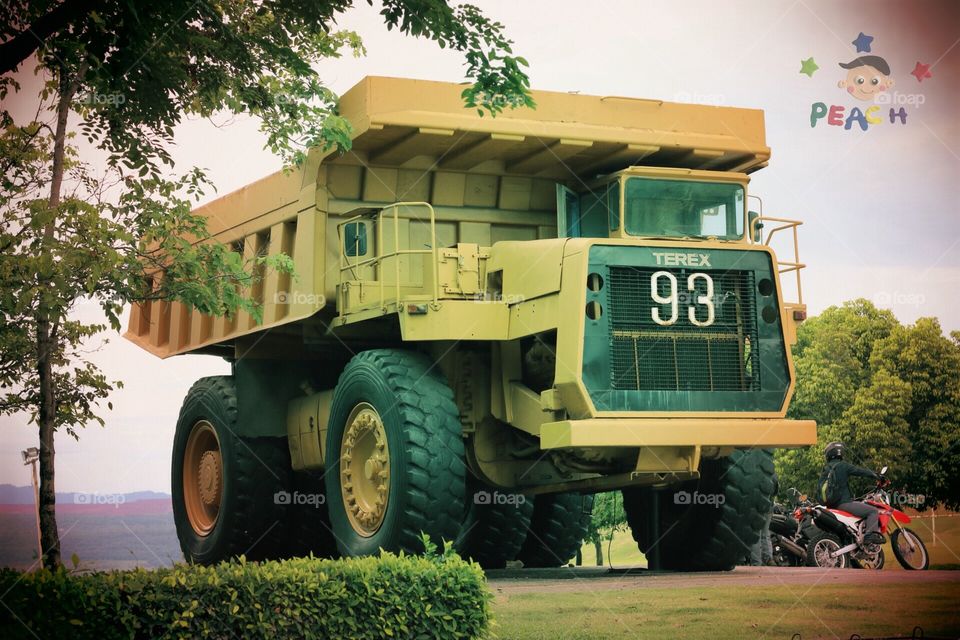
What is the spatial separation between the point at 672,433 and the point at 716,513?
2416mm

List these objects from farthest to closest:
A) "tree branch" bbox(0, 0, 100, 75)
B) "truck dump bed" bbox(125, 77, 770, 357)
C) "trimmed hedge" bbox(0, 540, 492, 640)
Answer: "truck dump bed" bbox(125, 77, 770, 357)
"tree branch" bbox(0, 0, 100, 75)
"trimmed hedge" bbox(0, 540, 492, 640)

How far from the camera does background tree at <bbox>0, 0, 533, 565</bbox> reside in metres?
10.0

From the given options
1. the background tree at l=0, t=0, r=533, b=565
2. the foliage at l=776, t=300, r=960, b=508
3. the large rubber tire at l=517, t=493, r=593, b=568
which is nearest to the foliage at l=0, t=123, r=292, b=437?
the background tree at l=0, t=0, r=533, b=565

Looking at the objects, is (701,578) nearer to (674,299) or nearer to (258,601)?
(674,299)

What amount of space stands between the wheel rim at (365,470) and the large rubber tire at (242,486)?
2782mm

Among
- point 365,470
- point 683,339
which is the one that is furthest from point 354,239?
point 683,339

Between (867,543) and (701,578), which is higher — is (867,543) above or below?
above

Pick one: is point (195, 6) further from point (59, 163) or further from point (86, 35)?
point (59, 163)

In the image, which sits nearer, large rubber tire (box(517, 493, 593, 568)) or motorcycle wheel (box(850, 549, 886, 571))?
motorcycle wheel (box(850, 549, 886, 571))

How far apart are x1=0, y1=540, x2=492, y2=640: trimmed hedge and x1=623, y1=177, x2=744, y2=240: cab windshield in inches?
172

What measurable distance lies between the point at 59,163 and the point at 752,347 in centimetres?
699

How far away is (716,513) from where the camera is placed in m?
12.4

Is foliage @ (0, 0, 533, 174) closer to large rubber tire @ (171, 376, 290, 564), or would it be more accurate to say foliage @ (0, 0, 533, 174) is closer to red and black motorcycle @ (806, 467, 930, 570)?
large rubber tire @ (171, 376, 290, 564)

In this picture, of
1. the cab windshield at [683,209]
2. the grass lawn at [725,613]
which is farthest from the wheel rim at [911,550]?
the cab windshield at [683,209]
